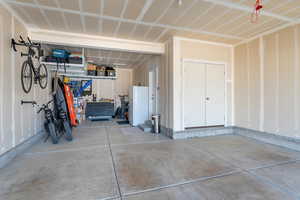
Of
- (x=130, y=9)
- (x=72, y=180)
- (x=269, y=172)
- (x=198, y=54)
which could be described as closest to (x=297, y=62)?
(x=198, y=54)

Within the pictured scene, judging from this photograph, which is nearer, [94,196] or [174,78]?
[94,196]

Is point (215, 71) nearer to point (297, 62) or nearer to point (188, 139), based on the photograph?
point (297, 62)

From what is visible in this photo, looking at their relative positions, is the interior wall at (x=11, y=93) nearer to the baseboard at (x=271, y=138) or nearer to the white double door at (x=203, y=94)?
the white double door at (x=203, y=94)

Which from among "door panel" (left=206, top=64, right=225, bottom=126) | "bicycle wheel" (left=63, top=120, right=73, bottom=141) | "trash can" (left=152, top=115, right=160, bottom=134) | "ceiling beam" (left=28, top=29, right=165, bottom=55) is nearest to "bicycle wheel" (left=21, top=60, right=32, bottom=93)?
"ceiling beam" (left=28, top=29, right=165, bottom=55)

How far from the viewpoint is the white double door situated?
446cm

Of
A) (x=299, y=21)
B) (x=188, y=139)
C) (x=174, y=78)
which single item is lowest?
(x=188, y=139)

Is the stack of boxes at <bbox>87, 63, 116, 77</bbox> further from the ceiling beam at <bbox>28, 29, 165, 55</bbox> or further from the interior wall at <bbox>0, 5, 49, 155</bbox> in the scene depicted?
the interior wall at <bbox>0, 5, 49, 155</bbox>

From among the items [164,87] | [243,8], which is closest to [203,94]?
[164,87]

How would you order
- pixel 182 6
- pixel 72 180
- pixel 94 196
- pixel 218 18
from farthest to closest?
pixel 218 18 → pixel 182 6 → pixel 72 180 → pixel 94 196

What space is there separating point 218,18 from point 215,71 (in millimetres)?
1864

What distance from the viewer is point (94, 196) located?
1.71m

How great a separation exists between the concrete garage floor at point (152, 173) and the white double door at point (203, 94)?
4.17 ft

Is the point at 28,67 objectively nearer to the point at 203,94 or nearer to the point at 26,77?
the point at 26,77

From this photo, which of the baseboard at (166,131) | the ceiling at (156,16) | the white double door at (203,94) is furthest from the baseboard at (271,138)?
the ceiling at (156,16)
